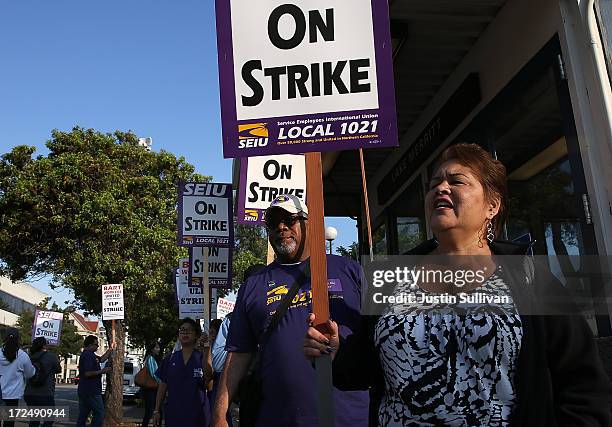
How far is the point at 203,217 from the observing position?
795 centimetres

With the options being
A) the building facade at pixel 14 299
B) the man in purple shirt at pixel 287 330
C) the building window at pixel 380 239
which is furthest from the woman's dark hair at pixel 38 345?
the building facade at pixel 14 299

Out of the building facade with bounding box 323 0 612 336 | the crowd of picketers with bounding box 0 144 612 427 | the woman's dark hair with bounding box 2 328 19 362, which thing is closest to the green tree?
the woman's dark hair with bounding box 2 328 19 362

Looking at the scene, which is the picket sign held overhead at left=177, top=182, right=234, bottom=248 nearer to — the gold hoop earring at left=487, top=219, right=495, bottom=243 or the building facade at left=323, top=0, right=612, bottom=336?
the building facade at left=323, top=0, right=612, bottom=336

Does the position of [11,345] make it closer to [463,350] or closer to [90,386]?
[90,386]

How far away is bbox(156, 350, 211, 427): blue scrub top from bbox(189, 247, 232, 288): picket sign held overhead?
202cm

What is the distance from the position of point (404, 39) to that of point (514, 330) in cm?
483

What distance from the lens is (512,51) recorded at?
5613 mm

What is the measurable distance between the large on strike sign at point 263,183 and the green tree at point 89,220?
1409 cm

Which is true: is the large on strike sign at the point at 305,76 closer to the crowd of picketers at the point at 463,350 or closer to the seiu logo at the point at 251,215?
the crowd of picketers at the point at 463,350

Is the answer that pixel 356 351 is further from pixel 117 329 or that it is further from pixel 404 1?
pixel 117 329

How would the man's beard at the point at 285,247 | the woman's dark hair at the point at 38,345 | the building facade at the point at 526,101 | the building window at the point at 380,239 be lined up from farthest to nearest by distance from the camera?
the woman's dark hair at the point at 38,345, the building window at the point at 380,239, the building facade at the point at 526,101, the man's beard at the point at 285,247

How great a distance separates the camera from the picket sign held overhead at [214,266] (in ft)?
28.2

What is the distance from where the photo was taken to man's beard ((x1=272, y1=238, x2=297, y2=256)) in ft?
11.0

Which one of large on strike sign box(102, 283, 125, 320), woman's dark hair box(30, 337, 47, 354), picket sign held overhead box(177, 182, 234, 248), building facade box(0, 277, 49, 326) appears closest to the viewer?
picket sign held overhead box(177, 182, 234, 248)
